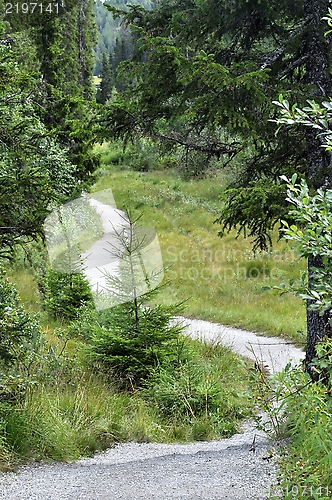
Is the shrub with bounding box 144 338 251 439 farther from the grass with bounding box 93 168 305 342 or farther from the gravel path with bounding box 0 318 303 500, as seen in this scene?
the grass with bounding box 93 168 305 342

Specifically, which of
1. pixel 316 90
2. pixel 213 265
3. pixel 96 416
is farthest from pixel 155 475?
pixel 213 265

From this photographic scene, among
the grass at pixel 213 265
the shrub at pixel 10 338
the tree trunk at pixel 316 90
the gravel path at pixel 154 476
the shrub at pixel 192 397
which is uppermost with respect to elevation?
the tree trunk at pixel 316 90

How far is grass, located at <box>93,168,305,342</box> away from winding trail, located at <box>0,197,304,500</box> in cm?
160

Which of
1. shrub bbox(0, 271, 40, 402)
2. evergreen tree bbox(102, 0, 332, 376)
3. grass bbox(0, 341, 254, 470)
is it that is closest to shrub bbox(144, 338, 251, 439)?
grass bbox(0, 341, 254, 470)

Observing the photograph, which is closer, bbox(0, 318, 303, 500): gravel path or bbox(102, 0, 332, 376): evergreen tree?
bbox(0, 318, 303, 500): gravel path

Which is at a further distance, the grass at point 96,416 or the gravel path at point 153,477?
the grass at point 96,416

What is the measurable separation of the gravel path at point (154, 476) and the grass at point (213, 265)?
162 centimetres

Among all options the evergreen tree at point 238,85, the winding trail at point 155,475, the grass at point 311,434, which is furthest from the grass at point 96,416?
the evergreen tree at point 238,85

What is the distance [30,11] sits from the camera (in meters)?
15.8

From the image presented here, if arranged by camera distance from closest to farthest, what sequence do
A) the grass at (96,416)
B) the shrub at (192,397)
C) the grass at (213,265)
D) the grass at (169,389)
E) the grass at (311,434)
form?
the grass at (311,434), the grass at (96,416), the grass at (169,389), the shrub at (192,397), the grass at (213,265)

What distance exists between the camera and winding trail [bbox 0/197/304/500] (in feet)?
13.0

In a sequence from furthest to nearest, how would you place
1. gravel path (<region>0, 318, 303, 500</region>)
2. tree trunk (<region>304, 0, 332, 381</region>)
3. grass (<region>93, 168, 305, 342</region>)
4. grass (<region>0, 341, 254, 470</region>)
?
grass (<region>93, 168, 305, 342</region>), tree trunk (<region>304, 0, 332, 381</region>), grass (<region>0, 341, 254, 470</region>), gravel path (<region>0, 318, 303, 500</region>)

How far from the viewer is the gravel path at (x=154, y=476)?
3969 mm

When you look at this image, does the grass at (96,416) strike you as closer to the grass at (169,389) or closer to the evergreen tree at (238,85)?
the grass at (169,389)
